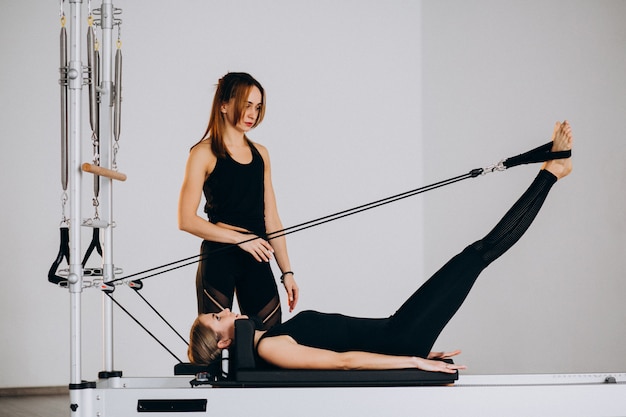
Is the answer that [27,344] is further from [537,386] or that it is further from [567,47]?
[567,47]

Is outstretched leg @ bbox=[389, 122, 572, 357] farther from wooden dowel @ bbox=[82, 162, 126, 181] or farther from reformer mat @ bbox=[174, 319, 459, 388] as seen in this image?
wooden dowel @ bbox=[82, 162, 126, 181]

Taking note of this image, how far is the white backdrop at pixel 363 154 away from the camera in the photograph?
5184 mm

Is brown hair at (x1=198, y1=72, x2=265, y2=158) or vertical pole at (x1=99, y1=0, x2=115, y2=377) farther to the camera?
brown hair at (x1=198, y1=72, x2=265, y2=158)


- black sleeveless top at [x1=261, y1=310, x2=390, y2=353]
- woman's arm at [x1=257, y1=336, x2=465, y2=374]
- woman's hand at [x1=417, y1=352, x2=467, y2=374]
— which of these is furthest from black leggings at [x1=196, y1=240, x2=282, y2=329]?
woman's hand at [x1=417, y1=352, x2=467, y2=374]

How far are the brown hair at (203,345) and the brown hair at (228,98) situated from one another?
1164mm

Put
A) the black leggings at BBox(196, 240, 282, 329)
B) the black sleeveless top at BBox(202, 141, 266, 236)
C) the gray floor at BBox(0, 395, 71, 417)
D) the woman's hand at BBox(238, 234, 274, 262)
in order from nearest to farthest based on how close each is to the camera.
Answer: the woman's hand at BBox(238, 234, 274, 262)
the black leggings at BBox(196, 240, 282, 329)
the black sleeveless top at BBox(202, 141, 266, 236)
the gray floor at BBox(0, 395, 71, 417)

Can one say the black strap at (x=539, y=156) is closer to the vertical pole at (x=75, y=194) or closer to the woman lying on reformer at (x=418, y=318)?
the woman lying on reformer at (x=418, y=318)

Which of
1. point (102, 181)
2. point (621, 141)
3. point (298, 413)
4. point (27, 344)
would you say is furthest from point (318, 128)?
point (298, 413)

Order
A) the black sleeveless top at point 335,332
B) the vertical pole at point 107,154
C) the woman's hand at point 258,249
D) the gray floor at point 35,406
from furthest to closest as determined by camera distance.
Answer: the gray floor at point 35,406 → the woman's hand at point 258,249 → the vertical pole at point 107,154 → the black sleeveless top at point 335,332

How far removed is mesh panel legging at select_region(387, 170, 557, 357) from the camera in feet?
9.51

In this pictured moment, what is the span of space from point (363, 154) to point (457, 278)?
2932mm

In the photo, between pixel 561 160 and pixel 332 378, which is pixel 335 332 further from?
pixel 561 160

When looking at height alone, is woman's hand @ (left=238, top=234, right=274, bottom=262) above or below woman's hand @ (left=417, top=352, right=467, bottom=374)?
above

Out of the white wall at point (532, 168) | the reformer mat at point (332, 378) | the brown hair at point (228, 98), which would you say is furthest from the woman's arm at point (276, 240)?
the white wall at point (532, 168)
